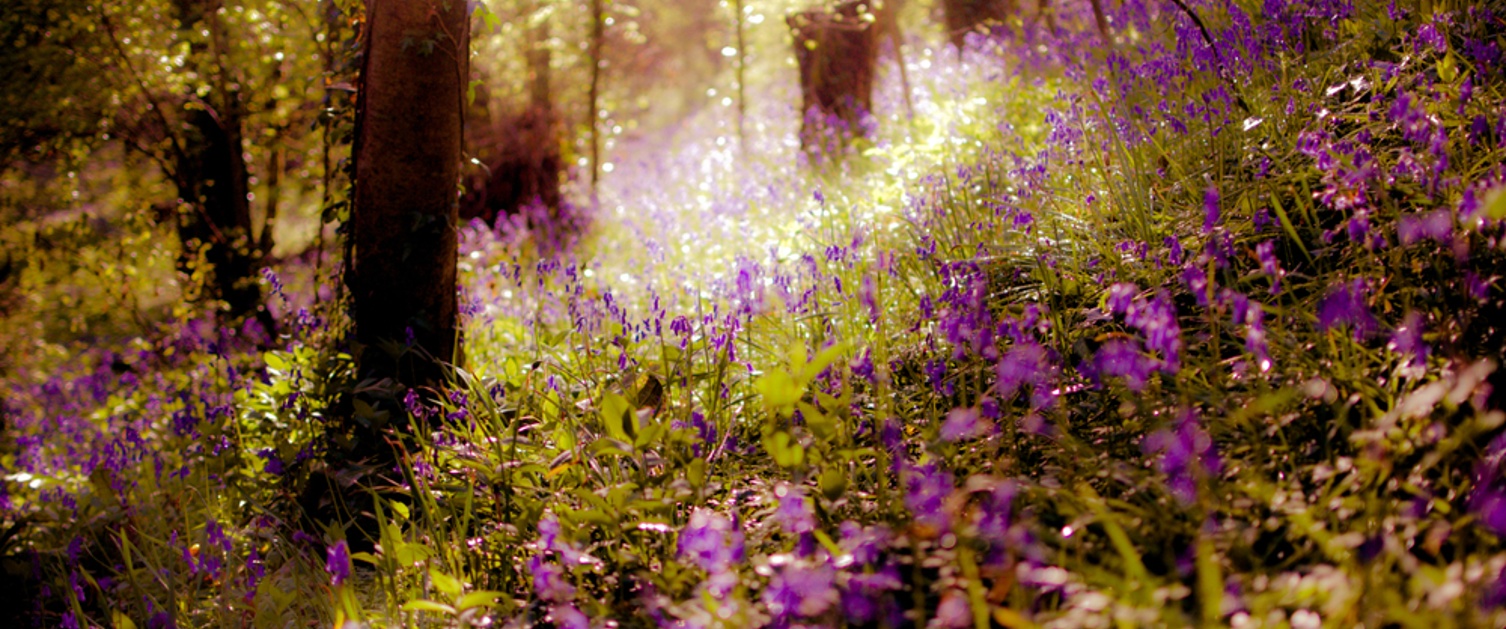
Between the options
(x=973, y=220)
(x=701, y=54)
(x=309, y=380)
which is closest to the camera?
(x=309, y=380)

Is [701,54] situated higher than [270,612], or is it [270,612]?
[701,54]

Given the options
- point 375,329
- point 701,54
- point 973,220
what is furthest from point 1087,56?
point 701,54

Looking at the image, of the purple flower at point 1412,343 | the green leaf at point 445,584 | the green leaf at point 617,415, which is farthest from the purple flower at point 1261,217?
the green leaf at point 445,584

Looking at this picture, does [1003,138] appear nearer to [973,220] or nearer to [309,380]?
[973,220]

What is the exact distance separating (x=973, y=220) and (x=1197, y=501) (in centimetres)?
206

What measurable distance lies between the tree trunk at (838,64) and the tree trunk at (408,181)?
16.3 ft

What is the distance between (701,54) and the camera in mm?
29047

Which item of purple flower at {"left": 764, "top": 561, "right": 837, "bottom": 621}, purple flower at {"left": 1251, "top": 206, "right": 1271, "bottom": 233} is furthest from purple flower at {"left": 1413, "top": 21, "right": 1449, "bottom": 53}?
purple flower at {"left": 764, "top": 561, "right": 837, "bottom": 621}

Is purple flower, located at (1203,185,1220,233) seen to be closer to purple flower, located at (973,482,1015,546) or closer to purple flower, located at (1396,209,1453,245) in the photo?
purple flower, located at (1396,209,1453,245)

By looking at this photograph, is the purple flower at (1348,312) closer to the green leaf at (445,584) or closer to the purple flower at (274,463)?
the green leaf at (445,584)

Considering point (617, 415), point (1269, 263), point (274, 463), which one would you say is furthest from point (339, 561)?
point (1269, 263)

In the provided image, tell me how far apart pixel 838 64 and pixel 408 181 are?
5560mm

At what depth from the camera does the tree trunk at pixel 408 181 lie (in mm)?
3035

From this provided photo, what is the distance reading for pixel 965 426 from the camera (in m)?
1.95
